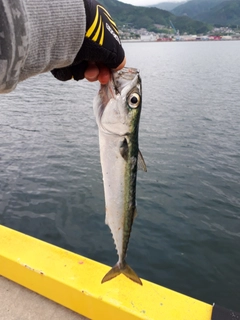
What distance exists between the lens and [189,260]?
21.1 ft

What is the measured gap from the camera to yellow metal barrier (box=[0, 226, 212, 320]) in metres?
3.13

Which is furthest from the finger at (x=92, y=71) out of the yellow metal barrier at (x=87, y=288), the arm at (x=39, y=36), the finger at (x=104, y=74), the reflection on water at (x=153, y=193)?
the reflection on water at (x=153, y=193)

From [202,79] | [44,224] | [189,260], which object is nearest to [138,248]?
[189,260]

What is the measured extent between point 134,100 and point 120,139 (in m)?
0.32

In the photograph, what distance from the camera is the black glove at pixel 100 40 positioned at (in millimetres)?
1798

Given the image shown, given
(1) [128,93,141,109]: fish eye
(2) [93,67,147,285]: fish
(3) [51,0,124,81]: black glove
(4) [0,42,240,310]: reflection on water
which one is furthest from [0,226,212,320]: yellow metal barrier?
(4) [0,42,240,310]: reflection on water

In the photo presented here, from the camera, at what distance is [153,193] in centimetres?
890

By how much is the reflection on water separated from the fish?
3855 millimetres

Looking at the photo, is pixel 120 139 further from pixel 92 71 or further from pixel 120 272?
pixel 120 272

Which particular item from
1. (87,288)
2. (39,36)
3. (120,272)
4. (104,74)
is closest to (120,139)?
(104,74)

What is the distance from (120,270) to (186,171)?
7.47 m

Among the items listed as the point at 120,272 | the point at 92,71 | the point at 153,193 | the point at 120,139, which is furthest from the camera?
the point at 153,193

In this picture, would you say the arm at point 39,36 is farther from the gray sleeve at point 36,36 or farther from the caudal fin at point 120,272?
the caudal fin at point 120,272

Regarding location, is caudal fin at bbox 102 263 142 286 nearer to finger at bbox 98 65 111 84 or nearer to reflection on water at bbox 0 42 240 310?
finger at bbox 98 65 111 84
